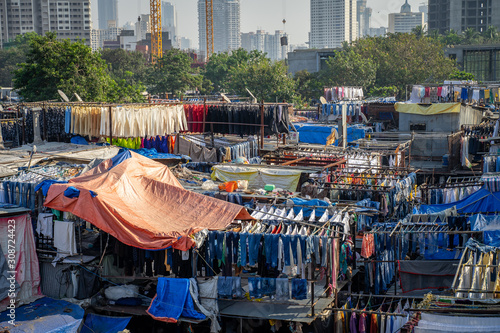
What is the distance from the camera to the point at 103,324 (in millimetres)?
14625

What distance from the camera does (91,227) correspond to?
54.1ft

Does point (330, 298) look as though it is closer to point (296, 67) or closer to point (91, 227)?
point (91, 227)

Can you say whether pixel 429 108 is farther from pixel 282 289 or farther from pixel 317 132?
pixel 282 289

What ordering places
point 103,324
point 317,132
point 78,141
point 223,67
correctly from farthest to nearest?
point 223,67
point 317,132
point 78,141
point 103,324

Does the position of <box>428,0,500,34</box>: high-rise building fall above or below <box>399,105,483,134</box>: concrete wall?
above

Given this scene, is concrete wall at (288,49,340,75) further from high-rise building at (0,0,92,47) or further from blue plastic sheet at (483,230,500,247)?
high-rise building at (0,0,92,47)

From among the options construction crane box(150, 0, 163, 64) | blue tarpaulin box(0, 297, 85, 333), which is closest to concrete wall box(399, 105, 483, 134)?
blue tarpaulin box(0, 297, 85, 333)

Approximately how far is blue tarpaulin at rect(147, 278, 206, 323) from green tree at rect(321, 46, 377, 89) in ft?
166

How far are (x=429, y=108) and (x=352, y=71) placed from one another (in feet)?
93.4

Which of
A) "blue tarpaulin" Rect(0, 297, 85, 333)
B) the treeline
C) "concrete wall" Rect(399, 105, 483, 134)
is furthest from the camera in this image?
the treeline

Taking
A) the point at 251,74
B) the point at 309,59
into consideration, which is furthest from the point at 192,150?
the point at 309,59

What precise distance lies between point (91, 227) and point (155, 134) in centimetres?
906

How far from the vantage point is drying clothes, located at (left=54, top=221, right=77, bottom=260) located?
15250 millimetres

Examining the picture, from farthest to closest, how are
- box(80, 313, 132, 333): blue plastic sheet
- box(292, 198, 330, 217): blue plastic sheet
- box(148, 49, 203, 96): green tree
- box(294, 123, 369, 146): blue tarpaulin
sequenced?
box(148, 49, 203, 96): green tree
box(294, 123, 369, 146): blue tarpaulin
box(292, 198, 330, 217): blue plastic sheet
box(80, 313, 132, 333): blue plastic sheet
